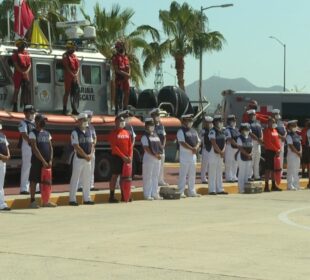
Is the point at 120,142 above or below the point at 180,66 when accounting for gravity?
below

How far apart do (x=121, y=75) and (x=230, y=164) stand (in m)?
3.90

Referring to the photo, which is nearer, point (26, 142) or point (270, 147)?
point (26, 142)

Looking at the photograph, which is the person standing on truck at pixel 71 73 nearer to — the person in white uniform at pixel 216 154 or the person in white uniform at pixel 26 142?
the person in white uniform at pixel 26 142

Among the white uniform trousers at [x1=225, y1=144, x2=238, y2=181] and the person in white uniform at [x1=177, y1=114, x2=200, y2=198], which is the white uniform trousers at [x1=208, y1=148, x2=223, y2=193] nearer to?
the person in white uniform at [x1=177, y1=114, x2=200, y2=198]

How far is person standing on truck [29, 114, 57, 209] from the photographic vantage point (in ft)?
50.2

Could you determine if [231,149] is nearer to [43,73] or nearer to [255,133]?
[255,133]

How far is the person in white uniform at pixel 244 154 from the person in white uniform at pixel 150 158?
2.62 meters

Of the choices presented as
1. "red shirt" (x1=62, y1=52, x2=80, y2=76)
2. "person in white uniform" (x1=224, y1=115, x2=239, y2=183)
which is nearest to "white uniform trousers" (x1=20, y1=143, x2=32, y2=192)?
"red shirt" (x1=62, y1=52, x2=80, y2=76)

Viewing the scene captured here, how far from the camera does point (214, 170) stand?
1875cm

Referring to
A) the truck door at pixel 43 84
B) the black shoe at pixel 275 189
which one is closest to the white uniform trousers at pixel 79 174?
the truck door at pixel 43 84

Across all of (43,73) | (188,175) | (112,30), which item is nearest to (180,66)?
(112,30)

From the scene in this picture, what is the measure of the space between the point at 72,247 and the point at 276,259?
102 inches

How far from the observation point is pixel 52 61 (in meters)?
20.5

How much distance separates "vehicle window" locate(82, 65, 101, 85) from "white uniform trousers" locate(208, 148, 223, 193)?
463 centimetres
